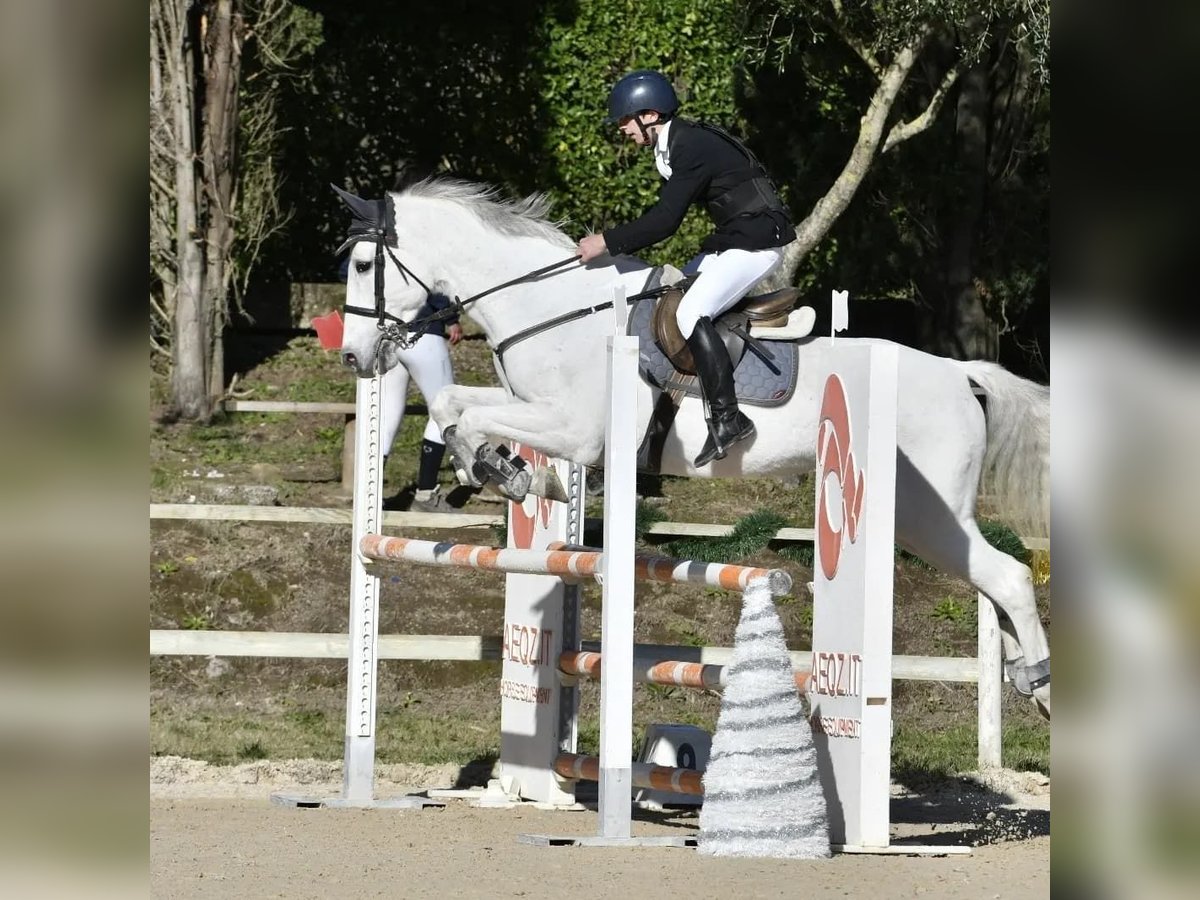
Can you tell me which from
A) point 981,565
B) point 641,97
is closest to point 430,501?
point 641,97

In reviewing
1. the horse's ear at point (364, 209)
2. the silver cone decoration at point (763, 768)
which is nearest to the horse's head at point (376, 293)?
the horse's ear at point (364, 209)

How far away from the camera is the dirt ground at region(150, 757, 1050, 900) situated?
14.0ft

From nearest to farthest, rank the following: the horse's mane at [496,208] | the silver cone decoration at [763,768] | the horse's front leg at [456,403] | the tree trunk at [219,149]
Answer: the silver cone decoration at [763,768], the horse's front leg at [456,403], the horse's mane at [496,208], the tree trunk at [219,149]

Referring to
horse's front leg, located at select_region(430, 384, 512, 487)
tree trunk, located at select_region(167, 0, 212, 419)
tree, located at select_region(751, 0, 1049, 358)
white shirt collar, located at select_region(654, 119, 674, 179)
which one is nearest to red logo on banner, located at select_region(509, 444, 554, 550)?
horse's front leg, located at select_region(430, 384, 512, 487)

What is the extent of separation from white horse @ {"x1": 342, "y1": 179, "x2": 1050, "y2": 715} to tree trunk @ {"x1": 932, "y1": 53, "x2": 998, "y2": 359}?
6.04 m

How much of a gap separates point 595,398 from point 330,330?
108 centimetres

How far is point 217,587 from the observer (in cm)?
938

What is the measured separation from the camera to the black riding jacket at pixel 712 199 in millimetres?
5602

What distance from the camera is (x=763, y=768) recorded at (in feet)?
15.3

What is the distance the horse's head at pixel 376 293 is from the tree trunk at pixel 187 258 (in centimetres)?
583

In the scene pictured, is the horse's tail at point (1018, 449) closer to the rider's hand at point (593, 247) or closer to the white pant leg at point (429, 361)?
the rider's hand at point (593, 247)
